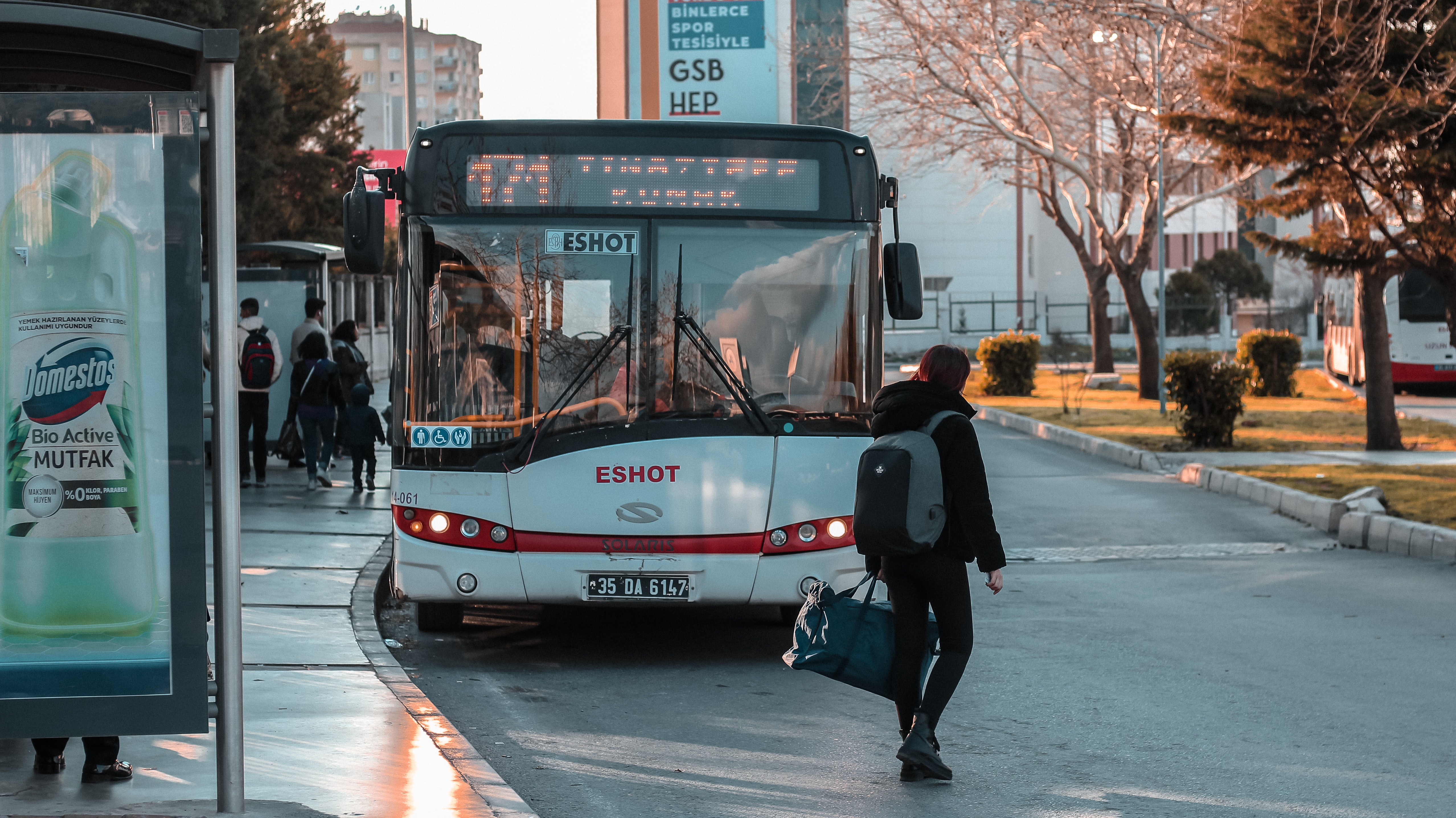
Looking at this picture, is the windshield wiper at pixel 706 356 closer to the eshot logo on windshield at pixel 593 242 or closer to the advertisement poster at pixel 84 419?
the eshot logo on windshield at pixel 593 242

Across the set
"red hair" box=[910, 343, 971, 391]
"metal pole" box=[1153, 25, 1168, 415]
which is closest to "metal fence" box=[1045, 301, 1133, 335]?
"metal pole" box=[1153, 25, 1168, 415]

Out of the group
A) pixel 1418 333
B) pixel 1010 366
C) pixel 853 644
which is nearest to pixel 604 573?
pixel 853 644

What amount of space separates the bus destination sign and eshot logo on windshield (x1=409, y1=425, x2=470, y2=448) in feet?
3.58

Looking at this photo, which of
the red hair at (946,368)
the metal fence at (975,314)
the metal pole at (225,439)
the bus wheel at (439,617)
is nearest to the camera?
the metal pole at (225,439)

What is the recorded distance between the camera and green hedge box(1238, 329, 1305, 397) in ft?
91.2

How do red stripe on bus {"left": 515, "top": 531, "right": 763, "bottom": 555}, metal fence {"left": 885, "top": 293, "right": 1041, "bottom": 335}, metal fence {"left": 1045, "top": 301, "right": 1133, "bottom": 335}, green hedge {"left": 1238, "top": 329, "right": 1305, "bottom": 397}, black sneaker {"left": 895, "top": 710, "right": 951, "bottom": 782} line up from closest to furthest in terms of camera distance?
black sneaker {"left": 895, "top": 710, "right": 951, "bottom": 782}, red stripe on bus {"left": 515, "top": 531, "right": 763, "bottom": 555}, green hedge {"left": 1238, "top": 329, "right": 1305, "bottom": 397}, metal fence {"left": 885, "top": 293, "right": 1041, "bottom": 335}, metal fence {"left": 1045, "top": 301, "right": 1133, "bottom": 335}

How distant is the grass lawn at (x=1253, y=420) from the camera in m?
19.6

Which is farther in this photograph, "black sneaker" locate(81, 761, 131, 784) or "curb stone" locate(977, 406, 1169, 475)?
"curb stone" locate(977, 406, 1169, 475)

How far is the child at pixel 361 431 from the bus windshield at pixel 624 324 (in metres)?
6.45

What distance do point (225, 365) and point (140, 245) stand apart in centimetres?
42

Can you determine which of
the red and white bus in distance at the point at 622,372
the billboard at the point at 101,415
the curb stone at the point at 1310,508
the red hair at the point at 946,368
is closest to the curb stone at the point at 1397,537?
the curb stone at the point at 1310,508

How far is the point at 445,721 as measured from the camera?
6.20m

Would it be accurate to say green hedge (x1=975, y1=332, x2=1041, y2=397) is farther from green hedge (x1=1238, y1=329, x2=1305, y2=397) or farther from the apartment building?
the apartment building

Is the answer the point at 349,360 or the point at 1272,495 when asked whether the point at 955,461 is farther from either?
the point at 1272,495
